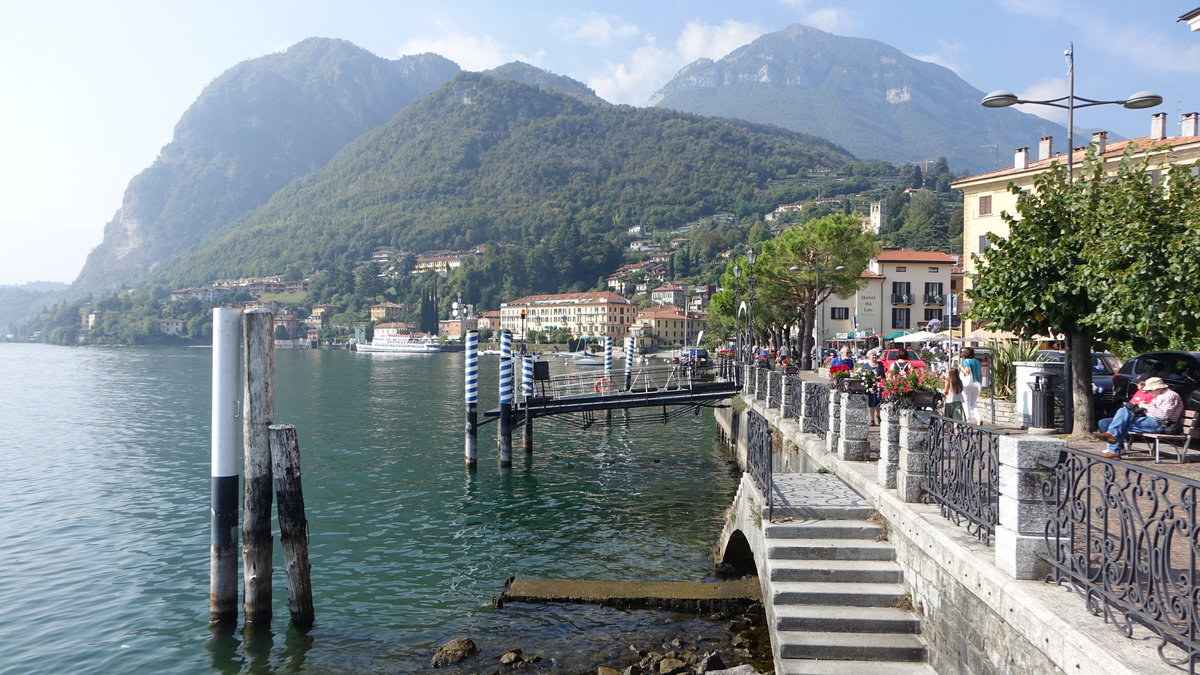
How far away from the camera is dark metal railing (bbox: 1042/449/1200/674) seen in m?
4.47

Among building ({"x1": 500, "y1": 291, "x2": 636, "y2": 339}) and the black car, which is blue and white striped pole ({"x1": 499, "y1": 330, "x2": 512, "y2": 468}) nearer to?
the black car

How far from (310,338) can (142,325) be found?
123ft

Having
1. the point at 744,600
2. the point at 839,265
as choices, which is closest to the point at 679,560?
the point at 744,600

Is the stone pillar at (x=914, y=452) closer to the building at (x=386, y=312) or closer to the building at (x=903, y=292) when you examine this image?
the building at (x=903, y=292)

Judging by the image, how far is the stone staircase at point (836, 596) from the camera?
7.43 m

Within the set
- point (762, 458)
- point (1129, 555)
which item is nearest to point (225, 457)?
point (762, 458)

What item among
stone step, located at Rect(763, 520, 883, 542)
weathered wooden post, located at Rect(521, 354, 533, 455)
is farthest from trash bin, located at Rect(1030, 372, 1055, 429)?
weathered wooden post, located at Rect(521, 354, 533, 455)

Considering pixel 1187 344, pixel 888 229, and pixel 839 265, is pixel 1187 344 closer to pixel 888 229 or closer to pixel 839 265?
pixel 839 265

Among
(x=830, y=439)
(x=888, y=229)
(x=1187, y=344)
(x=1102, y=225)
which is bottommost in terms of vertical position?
(x=830, y=439)

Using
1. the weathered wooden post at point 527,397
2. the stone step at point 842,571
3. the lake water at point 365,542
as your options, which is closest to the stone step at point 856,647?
the stone step at point 842,571

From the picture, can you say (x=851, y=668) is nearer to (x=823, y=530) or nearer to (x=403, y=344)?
(x=823, y=530)

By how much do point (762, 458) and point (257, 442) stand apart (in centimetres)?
685

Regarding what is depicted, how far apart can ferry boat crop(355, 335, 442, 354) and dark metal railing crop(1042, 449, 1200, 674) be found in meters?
158

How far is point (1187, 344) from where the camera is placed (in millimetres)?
18328
